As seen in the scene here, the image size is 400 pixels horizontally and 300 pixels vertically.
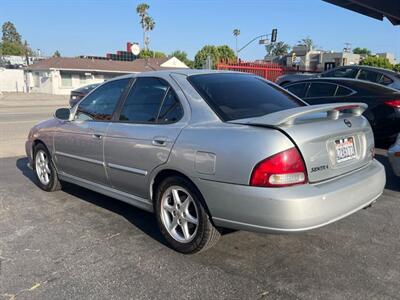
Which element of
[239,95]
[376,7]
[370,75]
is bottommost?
[239,95]

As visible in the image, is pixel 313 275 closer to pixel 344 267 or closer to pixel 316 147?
pixel 344 267

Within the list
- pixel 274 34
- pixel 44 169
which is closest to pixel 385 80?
pixel 44 169

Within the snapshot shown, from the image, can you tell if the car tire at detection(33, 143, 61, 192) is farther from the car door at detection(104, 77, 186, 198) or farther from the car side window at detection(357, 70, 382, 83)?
the car side window at detection(357, 70, 382, 83)

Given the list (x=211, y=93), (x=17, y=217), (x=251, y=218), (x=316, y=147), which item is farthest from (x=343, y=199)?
(x=17, y=217)

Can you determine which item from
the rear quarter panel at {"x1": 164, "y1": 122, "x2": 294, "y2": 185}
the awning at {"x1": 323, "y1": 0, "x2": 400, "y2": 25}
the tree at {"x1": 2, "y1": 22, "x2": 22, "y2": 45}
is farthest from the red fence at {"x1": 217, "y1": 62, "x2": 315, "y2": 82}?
the tree at {"x1": 2, "y1": 22, "x2": 22, "y2": 45}

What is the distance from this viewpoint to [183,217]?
12.0 feet

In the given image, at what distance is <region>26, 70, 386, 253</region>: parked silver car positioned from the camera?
304 cm

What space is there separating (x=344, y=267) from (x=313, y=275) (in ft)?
1.02

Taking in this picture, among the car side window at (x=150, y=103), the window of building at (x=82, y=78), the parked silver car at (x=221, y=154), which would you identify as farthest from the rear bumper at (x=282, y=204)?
the window of building at (x=82, y=78)

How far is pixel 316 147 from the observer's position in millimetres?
3178

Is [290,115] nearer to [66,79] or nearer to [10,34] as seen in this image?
[66,79]

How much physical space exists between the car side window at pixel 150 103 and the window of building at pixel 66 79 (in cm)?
4247

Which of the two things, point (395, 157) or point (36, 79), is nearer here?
point (395, 157)

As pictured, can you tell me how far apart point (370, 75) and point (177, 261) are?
932 cm
